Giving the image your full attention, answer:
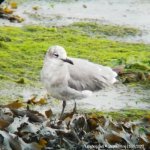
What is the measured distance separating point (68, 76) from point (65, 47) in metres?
2.66

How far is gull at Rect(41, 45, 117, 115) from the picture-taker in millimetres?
5348

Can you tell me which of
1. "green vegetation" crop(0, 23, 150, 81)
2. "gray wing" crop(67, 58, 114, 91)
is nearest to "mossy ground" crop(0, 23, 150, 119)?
"green vegetation" crop(0, 23, 150, 81)

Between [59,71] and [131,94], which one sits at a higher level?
[59,71]

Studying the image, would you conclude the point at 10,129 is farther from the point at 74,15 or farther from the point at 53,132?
the point at 74,15

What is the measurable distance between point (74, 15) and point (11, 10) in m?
1.17

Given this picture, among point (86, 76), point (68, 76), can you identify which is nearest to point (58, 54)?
point (68, 76)

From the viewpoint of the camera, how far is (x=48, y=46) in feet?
26.5

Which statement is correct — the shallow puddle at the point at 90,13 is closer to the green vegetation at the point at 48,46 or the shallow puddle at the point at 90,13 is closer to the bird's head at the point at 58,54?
the green vegetation at the point at 48,46

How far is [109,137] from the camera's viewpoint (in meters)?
4.71

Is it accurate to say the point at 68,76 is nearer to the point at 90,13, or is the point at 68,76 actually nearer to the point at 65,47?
the point at 65,47

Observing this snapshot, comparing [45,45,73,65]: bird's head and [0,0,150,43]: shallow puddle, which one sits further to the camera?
[0,0,150,43]: shallow puddle

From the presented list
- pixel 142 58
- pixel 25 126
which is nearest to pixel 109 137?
pixel 25 126

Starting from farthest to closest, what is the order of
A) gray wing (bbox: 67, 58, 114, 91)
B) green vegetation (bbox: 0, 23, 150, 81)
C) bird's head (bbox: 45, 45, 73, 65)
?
1. green vegetation (bbox: 0, 23, 150, 81)
2. gray wing (bbox: 67, 58, 114, 91)
3. bird's head (bbox: 45, 45, 73, 65)

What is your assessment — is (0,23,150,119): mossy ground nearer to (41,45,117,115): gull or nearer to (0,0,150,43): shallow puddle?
(0,0,150,43): shallow puddle
